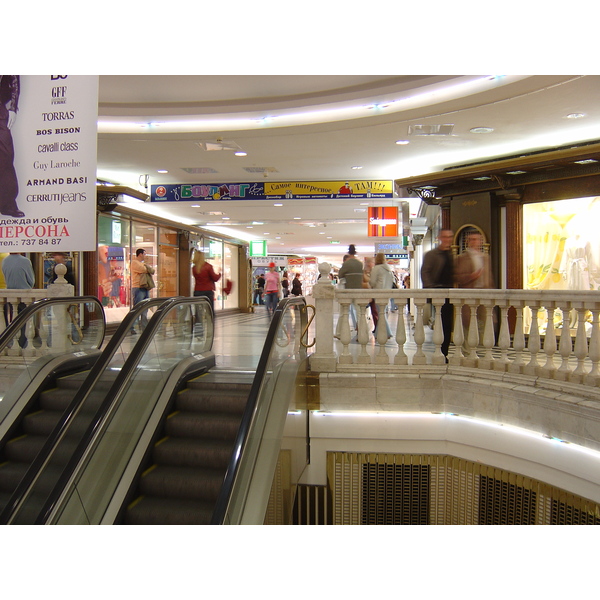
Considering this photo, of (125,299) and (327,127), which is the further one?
(125,299)

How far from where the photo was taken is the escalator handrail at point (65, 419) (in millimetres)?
3320

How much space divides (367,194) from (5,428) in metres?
7.62

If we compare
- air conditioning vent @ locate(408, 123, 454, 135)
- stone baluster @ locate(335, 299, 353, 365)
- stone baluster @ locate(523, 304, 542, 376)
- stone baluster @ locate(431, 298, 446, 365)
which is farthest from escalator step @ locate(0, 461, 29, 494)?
air conditioning vent @ locate(408, 123, 454, 135)

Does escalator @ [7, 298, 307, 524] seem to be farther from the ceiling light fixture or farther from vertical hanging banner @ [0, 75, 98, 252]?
the ceiling light fixture

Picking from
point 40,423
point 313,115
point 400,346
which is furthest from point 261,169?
point 40,423

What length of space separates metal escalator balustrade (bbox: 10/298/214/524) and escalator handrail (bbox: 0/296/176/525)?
2cm

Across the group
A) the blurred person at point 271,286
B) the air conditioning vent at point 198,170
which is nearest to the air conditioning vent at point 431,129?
the air conditioning vent at point 198,170

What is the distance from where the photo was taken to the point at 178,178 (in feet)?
33.1

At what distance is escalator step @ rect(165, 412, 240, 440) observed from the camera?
4.49 metres

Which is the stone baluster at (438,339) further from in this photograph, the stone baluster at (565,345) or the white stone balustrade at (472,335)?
the stone baluster at (565,345)

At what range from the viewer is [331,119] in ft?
20.9

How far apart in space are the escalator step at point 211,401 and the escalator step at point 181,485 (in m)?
0.77

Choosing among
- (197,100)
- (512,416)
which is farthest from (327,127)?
(512,416)
